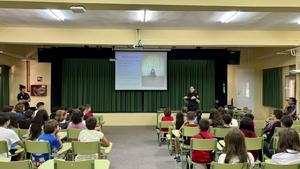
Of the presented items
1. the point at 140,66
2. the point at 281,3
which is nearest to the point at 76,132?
the point at 281,3

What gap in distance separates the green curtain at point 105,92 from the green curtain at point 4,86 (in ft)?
7.23

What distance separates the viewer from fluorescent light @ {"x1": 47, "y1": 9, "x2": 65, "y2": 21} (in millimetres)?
7465

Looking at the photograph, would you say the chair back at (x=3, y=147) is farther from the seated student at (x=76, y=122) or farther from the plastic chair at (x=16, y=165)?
the seated student at (x=76, y=122)

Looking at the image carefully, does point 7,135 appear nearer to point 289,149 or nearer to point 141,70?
point 289,149

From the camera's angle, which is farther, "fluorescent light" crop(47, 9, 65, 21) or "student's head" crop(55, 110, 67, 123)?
"fluorescent light" crop(47, 9, 65, 21)

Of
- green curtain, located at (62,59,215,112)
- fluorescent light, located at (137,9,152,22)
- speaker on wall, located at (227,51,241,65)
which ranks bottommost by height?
green curtain, located at (62,59,215,112)

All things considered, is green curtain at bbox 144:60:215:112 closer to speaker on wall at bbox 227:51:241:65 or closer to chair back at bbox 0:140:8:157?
speaker on wall at bbox 227:51:241:65

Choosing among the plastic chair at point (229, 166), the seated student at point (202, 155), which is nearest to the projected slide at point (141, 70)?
the seated student at point (202, 155)

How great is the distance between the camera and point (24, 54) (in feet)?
44.0

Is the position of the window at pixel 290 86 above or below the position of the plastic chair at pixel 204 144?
above

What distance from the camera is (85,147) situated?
4.54m

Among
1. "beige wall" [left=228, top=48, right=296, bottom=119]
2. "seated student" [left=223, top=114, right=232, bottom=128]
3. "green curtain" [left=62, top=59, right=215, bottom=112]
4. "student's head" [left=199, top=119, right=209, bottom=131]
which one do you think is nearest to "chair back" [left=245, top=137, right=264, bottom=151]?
"student's head" [left=199, top=119, right=209, bottom=131]

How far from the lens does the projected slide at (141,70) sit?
42.0ft

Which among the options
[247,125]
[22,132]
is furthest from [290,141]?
[22,132]
